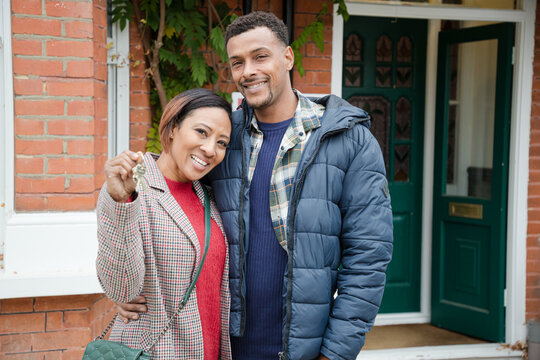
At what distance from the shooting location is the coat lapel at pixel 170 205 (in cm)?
196

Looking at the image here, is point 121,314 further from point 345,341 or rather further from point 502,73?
point 502,73

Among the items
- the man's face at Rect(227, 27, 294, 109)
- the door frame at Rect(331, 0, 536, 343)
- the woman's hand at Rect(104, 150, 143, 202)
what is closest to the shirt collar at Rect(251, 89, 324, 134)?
the man's face at Rect(227, 27, 294, 109)

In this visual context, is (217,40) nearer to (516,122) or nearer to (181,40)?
(181,40)

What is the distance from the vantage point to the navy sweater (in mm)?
2129

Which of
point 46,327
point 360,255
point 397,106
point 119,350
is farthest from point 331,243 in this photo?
point 397,106

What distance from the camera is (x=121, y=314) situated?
6.45 ft

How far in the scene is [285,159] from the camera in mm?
2150

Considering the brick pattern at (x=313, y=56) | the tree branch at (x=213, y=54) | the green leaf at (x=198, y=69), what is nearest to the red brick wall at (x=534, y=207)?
the brick pattern at (x=313, y=56)

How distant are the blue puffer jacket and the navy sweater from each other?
46 mm

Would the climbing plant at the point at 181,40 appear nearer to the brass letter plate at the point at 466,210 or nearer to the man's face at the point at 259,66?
the man's face at the point at 259,66

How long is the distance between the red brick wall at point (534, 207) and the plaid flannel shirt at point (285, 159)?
315cm

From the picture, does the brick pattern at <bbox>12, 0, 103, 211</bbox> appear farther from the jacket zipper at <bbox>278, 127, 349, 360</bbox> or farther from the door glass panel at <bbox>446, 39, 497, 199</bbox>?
the door glass panel at <bbox>446, 39, 497, 199</bbox>

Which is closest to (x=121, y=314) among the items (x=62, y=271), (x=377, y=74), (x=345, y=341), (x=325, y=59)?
(x=345, y=341)

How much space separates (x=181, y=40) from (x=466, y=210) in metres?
2.96
